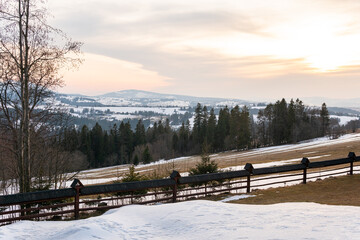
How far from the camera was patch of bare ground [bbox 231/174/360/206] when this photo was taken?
38.7 ft

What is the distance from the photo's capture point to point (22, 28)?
12.3 metres

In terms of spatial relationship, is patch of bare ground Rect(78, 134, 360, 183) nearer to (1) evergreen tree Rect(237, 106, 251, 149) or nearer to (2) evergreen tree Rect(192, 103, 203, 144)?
(1) evergreen tree Rect(237, 106, 251, 149)

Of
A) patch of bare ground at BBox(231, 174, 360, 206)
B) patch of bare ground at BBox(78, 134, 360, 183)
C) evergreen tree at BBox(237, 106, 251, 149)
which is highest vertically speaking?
evergreen tree at BBox(237, 106, 251, 149)

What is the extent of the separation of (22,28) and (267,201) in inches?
510

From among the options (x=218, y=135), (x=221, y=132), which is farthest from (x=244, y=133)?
(x=218, y=135)

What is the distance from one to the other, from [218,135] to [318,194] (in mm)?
77257

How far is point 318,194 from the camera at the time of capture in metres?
13.2

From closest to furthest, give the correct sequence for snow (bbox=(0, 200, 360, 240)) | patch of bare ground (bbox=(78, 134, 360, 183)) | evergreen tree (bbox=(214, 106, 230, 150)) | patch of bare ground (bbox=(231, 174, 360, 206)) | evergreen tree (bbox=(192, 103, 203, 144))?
snow (bbox=(0, 200, 360, 240)), patch of bare ground (bbox=(231, 174, 360, 206)), patch of bare ground (bbox=(78, 134, 360, 183)), evergreen tree (bbox=(214, 106, 230, 150)), evergreen tree (bbox=(192, 103, 203, 144))

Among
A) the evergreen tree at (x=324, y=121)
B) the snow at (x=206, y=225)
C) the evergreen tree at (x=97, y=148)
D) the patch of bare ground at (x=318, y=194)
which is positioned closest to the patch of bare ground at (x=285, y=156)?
the patch of bare ground at (x=318, y=194)

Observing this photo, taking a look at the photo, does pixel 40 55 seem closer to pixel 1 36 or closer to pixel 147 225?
pixel 1 36

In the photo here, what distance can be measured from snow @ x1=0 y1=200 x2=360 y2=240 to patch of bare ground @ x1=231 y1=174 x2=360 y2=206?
2.61m

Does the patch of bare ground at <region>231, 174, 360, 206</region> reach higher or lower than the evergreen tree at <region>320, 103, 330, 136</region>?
lower

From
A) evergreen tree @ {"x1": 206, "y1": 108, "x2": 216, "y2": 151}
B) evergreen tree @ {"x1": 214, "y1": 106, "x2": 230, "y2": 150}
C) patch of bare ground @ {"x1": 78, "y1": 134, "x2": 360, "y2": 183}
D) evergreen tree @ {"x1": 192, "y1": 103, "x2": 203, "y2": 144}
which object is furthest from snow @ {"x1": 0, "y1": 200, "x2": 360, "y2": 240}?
evergreen tree @ {"x1": 192, "y1": 103, "x2": 203, "y2": 144}

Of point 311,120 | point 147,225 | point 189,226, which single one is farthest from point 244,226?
point 311,120
